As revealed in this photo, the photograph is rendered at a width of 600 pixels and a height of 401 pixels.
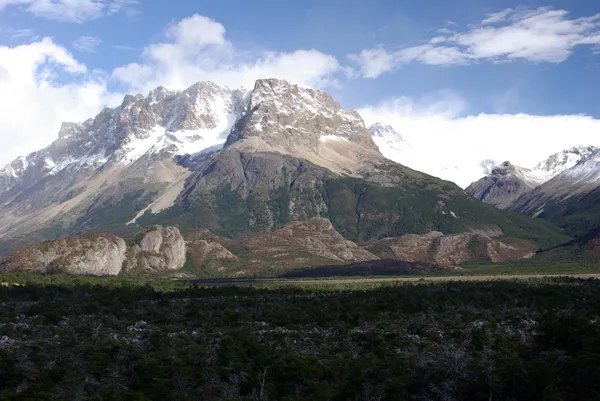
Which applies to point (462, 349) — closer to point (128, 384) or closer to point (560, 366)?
point (560, 366)

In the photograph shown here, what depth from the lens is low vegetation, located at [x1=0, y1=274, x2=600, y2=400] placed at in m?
37.7

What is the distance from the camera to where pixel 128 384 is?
39938mm

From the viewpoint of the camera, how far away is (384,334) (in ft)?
187

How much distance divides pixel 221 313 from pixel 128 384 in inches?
1452

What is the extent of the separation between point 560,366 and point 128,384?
78.7ft

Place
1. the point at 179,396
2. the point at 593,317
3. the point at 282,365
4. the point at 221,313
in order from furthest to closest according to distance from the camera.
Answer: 1. the point at 221,313
2. the point at 593,317
3. the point at 282,365
4. the point at 179,396

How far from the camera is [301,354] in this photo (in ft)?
157

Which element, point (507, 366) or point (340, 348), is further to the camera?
point (340, 348)

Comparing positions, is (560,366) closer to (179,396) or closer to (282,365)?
(282,365)

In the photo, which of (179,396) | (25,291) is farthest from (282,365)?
(25,291)

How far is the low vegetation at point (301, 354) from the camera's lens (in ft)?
124

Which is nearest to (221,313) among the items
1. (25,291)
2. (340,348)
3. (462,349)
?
(340,348)

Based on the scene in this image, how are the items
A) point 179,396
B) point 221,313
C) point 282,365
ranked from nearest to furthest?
point 179,396 → point 282,365 → point 221,313

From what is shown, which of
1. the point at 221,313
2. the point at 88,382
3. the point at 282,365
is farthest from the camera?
the point at 221,313
